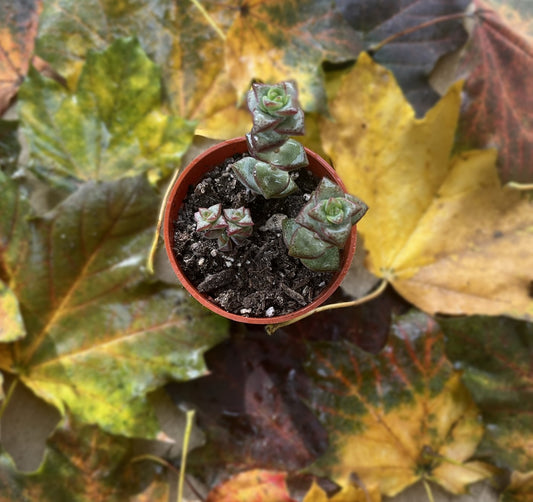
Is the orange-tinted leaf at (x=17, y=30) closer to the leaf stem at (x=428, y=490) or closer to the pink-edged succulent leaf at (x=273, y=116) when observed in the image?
the pink-edged succulent leaf at (x=273, y=116)

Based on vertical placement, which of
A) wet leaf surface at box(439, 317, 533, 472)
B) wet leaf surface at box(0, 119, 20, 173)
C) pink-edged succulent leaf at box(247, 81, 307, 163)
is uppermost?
pink-edged succulent leaf at box(247, 81, 307, 163)

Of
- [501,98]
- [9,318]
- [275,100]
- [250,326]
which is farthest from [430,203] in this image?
[9,318]

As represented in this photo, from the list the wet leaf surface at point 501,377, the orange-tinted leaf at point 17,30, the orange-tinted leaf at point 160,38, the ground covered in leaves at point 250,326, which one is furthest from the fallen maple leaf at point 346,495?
the orange-tinted leaf at point 17,30

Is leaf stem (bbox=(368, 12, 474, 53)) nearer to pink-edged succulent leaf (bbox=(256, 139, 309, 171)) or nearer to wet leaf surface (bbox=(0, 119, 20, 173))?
pink-edged succulent leaf (bbox=(256, 139, 309, 171))

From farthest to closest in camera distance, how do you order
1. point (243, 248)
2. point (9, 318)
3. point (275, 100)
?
point (9, 318) → point (243, 248) → point (275, 100)

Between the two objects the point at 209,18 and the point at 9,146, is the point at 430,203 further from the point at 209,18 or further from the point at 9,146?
the point at 9,146

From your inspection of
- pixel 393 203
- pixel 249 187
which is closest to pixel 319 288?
pixel 249 187

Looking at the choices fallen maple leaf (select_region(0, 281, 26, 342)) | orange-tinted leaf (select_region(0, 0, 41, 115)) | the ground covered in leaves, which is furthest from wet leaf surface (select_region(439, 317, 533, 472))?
orange-tinted leaf (select_region(0, 0, 41, 115))
